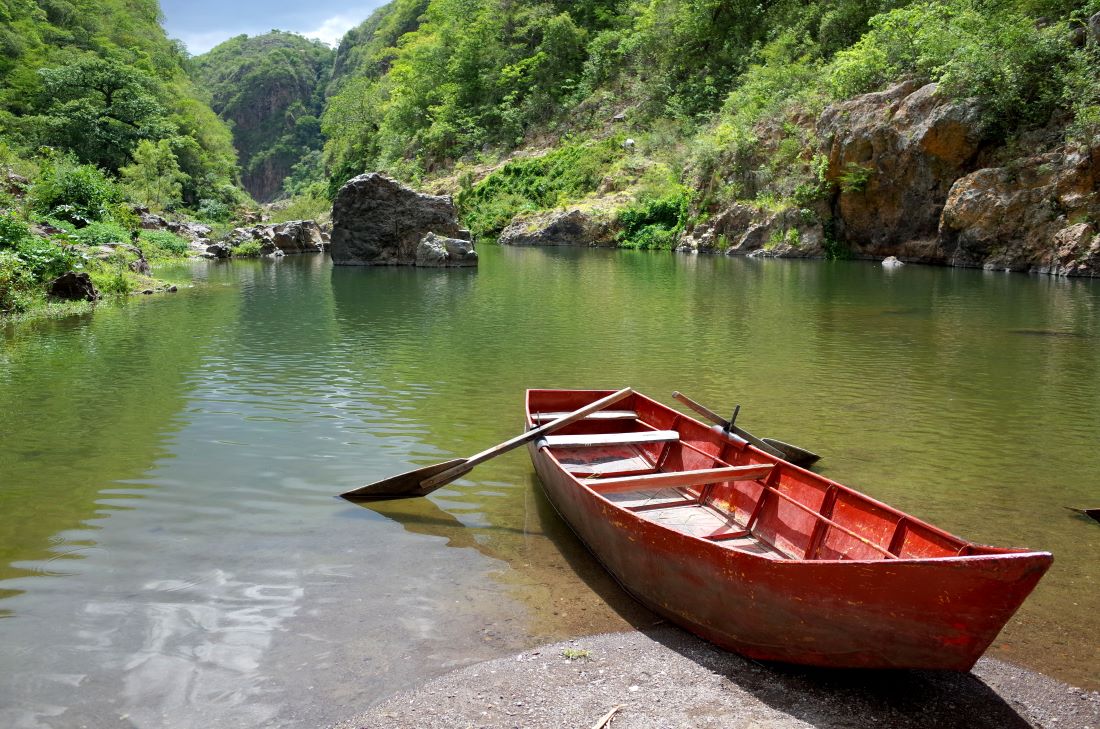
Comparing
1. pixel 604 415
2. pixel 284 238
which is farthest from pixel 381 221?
pixel 604 415

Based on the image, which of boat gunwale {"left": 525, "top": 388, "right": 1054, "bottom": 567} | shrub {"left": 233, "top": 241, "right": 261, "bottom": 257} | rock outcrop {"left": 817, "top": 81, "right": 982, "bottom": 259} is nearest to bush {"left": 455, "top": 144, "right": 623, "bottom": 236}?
shrub {"left": 233, "top": 241, "right": 261, "bottom": 257}

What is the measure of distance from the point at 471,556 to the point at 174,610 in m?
2.28

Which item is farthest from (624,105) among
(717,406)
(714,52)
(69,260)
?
(717,406)

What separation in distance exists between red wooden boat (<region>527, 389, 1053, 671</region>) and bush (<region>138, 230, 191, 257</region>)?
120ft

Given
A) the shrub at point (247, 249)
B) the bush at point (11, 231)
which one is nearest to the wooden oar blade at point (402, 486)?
the bush at point (11, 231)

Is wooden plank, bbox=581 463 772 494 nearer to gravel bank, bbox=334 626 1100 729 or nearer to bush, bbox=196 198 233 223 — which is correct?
gravel bank, bbox=334 626 1100 729

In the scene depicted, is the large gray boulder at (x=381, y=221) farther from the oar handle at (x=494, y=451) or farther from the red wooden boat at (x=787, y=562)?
the red wooden boat at (x=787, y=562)

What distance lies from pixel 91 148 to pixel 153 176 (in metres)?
5.54

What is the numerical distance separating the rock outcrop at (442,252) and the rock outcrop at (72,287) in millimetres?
15095

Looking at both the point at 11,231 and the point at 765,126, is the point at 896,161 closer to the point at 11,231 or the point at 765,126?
the point at 765,126

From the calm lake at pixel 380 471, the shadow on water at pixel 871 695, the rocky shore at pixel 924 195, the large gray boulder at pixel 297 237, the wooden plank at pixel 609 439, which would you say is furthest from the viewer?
the large gray boulder at pixel 297 237

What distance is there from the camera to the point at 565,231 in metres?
52.8

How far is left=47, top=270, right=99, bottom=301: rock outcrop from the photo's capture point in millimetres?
20188

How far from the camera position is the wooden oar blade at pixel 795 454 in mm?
8367
